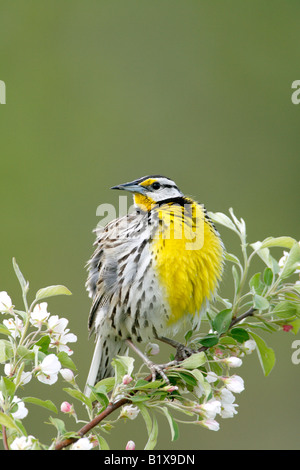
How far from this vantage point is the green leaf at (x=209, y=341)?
201 centimetres

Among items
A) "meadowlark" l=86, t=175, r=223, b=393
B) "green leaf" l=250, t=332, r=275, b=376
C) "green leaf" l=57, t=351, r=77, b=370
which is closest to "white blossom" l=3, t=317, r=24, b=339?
"green leaf" l=57, t=351, r=77, b=370

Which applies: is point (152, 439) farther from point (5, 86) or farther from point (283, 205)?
point (5, 86)

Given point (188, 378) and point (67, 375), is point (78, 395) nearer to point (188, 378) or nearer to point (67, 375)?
point (67, 375)

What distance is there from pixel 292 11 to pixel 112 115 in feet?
6.06

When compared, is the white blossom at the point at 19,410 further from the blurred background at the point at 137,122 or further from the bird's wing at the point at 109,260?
the blurred background at the point at 137,122

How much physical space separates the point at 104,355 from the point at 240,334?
0.89 meters

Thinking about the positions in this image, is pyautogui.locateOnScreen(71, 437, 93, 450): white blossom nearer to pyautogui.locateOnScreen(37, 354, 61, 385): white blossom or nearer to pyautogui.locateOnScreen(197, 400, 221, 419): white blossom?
pyautogui.locateOnScreen(37, 354, 61, 385): white blossom

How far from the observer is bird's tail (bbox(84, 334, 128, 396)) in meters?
2.76

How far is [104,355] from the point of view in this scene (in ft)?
9.12

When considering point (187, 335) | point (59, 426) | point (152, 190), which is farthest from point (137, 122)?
point (59, 426)

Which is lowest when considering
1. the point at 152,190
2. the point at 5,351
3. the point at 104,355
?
the point at 104,355

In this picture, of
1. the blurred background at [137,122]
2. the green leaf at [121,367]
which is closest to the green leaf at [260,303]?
the green leaf at [121,367]

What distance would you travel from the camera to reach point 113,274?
273 centimetres

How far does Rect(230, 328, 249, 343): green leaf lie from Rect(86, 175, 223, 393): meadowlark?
462mm
